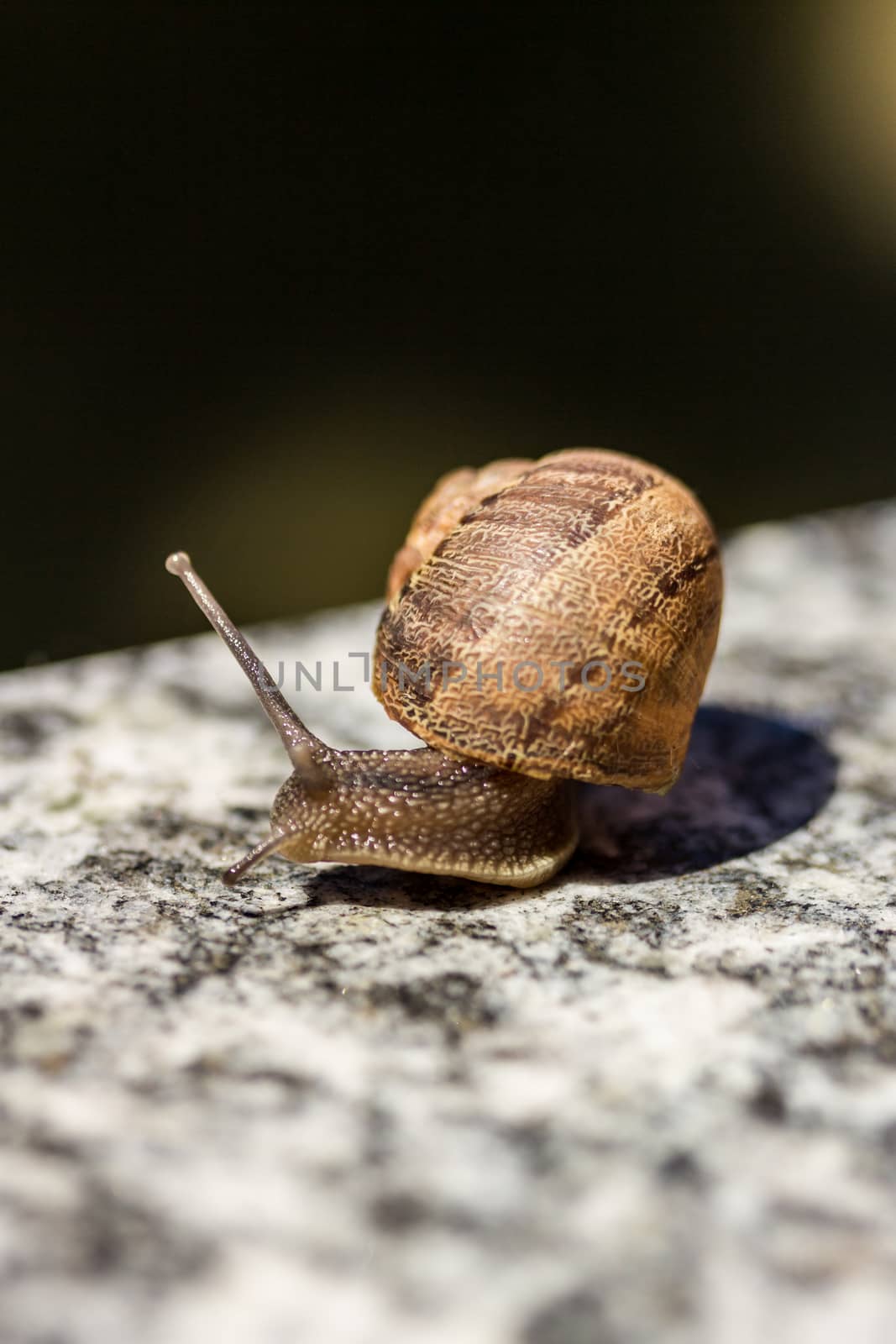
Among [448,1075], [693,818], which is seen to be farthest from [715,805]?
[448,1075]

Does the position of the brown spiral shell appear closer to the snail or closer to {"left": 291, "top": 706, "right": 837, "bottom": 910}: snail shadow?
the snail

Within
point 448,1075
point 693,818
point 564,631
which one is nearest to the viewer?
point 448,1075

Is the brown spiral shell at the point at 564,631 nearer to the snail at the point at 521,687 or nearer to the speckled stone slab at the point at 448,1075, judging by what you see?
the snail at the point at 521,687

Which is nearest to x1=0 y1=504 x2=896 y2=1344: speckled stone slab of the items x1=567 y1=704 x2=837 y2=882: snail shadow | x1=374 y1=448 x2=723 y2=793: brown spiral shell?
x1=567 y1=704 x2=837 y2=882: snail shadow

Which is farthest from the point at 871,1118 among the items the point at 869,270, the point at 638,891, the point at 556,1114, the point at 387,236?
the point at 869,270

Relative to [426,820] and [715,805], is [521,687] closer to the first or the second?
[426,820]

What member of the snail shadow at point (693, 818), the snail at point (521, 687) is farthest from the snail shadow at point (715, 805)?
the snail at point (521, 687)
